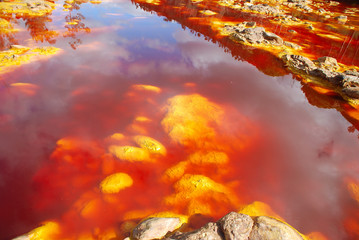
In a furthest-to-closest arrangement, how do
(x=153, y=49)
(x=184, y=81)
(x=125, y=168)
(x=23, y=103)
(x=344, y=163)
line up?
(x=153, y=49) < (x=184, y=81) < (x=23, y=103) < (x=344, y=163) < (x=125, y=168)

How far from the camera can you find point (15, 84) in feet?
25.0

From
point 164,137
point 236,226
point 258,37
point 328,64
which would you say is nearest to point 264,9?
point 258,37

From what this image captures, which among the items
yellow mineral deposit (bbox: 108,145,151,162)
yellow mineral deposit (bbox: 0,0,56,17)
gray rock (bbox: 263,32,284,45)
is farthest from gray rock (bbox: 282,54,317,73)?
yellow mineral deposit (bbox: 0,0,56,17)

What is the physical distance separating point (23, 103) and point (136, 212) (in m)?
5.35

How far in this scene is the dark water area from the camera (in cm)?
447

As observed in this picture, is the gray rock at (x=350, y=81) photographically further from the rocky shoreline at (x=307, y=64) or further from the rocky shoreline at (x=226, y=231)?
the rocky shoreline at (x=226, y=231)

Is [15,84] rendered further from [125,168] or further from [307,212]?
[307,212]

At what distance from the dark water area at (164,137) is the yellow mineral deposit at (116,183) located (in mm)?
132

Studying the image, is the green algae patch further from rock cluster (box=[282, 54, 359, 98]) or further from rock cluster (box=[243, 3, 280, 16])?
rock cluster (box=[243, 3, 280, 16])

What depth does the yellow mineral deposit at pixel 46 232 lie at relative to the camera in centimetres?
383

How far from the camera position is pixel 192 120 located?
263 inches

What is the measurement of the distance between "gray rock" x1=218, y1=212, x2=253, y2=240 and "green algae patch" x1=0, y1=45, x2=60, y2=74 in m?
9.46

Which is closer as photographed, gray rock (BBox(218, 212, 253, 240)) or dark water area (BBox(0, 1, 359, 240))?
gray rock (BBox(218, 212, 253, 240))

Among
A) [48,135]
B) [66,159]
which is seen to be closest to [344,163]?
[66,159]
